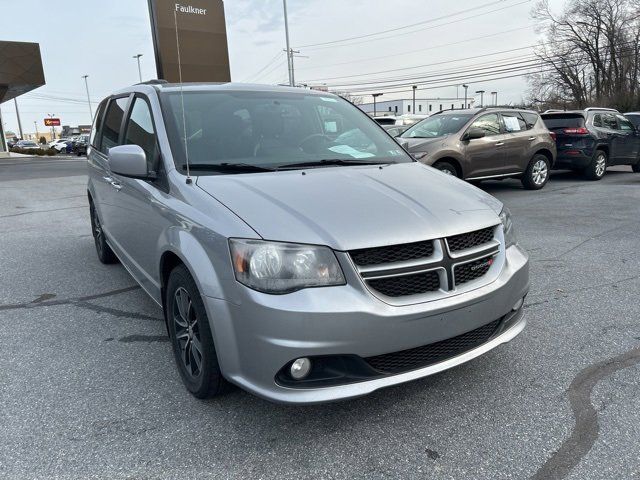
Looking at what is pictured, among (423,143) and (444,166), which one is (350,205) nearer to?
(423,143)

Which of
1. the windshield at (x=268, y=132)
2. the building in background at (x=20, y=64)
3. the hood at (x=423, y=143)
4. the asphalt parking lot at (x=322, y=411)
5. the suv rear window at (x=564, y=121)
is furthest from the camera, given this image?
the building in background at (x=20, y=64)

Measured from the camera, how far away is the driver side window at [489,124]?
970 centimetres

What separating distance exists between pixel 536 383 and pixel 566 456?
2.12ft

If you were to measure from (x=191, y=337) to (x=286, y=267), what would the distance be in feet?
2.82

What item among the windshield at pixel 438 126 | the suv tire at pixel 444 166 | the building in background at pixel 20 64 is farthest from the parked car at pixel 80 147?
the suv tire at pixel 444 166

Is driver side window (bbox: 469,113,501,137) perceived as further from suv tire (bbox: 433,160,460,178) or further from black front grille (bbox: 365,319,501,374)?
black front grille (bbox: 365,319,501,374)

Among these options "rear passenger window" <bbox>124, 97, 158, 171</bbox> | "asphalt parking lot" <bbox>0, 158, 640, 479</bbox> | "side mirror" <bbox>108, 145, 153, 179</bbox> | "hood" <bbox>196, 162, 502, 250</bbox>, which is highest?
"rear passenger window" <bbox>124, 97, 158, 171</bbox>

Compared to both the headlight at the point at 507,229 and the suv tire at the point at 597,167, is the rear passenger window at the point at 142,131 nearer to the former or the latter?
the headlight at the point at 507,229

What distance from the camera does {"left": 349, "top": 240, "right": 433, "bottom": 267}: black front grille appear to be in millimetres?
2256

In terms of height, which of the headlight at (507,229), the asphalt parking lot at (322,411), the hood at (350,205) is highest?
the hood at (350,205)

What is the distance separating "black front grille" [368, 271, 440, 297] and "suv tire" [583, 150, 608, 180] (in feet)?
38.1

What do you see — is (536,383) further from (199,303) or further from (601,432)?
(199,303)

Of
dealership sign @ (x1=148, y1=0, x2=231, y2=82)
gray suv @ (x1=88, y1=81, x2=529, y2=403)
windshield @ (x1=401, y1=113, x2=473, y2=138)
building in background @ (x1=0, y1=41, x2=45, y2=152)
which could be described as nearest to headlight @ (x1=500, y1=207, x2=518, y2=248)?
gray suv @ (x1=88, y1=81, x2=529, y2=403)

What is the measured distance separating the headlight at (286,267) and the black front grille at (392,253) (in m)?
0.11
